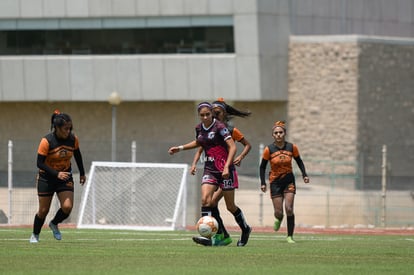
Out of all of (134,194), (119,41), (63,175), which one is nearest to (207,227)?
(63,175)

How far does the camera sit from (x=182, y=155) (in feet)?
131

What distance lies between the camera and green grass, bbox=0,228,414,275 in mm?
13219

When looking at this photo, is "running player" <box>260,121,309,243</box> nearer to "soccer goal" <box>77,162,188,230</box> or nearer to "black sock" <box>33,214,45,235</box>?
Result: "black sock" <box>33,214,45,235</box>

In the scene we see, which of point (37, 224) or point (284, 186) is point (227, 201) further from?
point (37, 224)

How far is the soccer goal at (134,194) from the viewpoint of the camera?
92.3ft

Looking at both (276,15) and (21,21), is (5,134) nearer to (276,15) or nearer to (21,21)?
(21,21)

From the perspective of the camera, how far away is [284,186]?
19828mm

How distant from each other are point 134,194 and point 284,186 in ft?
31.2

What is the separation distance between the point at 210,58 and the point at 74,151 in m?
29.3

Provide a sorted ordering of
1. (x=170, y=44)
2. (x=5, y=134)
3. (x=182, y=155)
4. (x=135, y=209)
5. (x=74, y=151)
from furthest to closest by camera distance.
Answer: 1. (x=5, y=134)
2. (x=170, y=44)
3. (x=182, y=155)
4. (x=135, y=209)
5. (x=74, y=151)

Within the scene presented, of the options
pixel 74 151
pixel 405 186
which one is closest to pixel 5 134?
pixel 405 186

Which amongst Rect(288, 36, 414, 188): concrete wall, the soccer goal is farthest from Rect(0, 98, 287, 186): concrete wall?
the soccer goal

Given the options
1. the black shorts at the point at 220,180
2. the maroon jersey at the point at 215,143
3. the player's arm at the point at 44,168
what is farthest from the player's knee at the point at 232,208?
the player's arm at the point at 44,168

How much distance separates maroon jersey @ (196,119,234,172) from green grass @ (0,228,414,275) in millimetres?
1250
